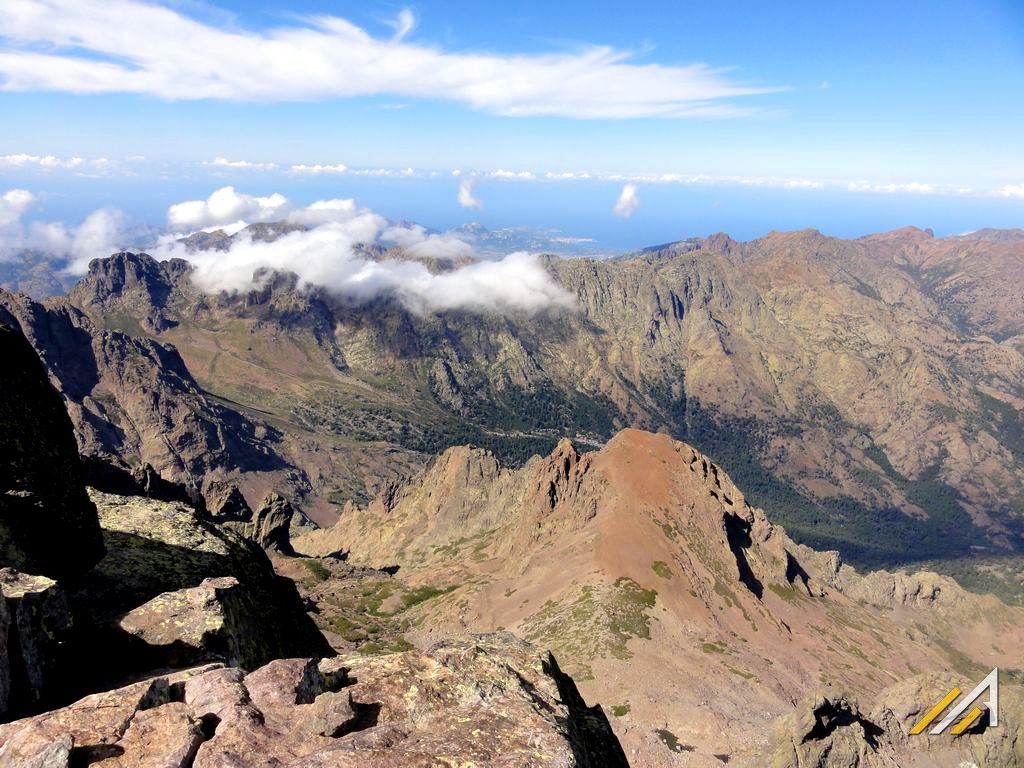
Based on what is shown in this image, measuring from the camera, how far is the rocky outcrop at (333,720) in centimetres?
1688

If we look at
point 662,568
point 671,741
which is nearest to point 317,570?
point 662,568

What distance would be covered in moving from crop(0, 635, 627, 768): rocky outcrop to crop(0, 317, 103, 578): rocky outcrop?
38.6 feet

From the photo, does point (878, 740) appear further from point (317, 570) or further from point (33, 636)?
point (317, 570)

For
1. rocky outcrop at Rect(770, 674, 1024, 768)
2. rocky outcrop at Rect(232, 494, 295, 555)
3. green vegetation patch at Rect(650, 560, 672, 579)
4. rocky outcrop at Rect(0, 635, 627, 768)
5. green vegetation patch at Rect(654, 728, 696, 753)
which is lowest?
rocky outcrop at Rect(232, 494, 295, 555)

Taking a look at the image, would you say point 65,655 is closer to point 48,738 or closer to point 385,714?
point 48,738

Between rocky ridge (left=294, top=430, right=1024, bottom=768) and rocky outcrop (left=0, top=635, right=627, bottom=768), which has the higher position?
rocky outcrop (left=0, top=635, right=627, bottom=768)

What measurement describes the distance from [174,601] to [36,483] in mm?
8745

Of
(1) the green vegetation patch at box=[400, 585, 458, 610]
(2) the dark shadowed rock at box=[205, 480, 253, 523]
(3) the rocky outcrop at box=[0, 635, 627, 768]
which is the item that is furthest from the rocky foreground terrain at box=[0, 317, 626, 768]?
(2) the dark shadowed rock at box=[205, 480, 253, 523]

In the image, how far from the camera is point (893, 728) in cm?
6644

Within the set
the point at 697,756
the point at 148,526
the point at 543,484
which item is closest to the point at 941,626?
the point at 543,484

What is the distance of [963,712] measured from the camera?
6600 centimetres

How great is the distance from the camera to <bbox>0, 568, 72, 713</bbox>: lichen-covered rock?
19.9m

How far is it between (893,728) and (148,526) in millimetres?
77670

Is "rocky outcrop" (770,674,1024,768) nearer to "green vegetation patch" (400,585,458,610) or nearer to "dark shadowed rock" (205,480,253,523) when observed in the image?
"green vegetation patch" (400,585,458,610)
